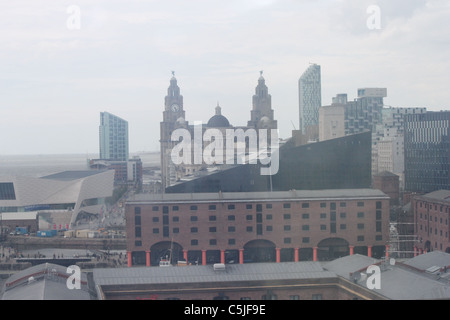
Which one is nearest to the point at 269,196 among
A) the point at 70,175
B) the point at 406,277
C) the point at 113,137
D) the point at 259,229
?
the point at 259,229

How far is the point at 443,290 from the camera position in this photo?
5777mm

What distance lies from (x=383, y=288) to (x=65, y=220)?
14722 millimetres

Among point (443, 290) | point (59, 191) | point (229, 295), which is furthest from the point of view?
point (59, 191)

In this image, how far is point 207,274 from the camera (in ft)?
22.6

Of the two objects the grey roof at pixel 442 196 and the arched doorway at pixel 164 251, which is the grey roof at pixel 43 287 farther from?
the grey roof at pixel 442 196

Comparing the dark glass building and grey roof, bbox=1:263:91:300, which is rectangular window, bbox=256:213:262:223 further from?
grey roof, bbox=1:263:91:300

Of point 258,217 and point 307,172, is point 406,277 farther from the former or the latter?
point 307,172

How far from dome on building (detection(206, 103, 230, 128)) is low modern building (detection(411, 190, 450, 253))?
1480cm

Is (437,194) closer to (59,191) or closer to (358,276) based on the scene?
(358,276)

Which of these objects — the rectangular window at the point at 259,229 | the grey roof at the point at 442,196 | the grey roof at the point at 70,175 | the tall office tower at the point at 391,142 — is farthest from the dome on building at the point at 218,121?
the rectangular window at the point at 259,229

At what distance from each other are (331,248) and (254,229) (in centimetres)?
156

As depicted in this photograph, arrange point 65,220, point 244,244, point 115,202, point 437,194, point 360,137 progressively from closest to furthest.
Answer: point 244,244 < point 437,194 < point 360,137 < point 65,220 < point 115,202
